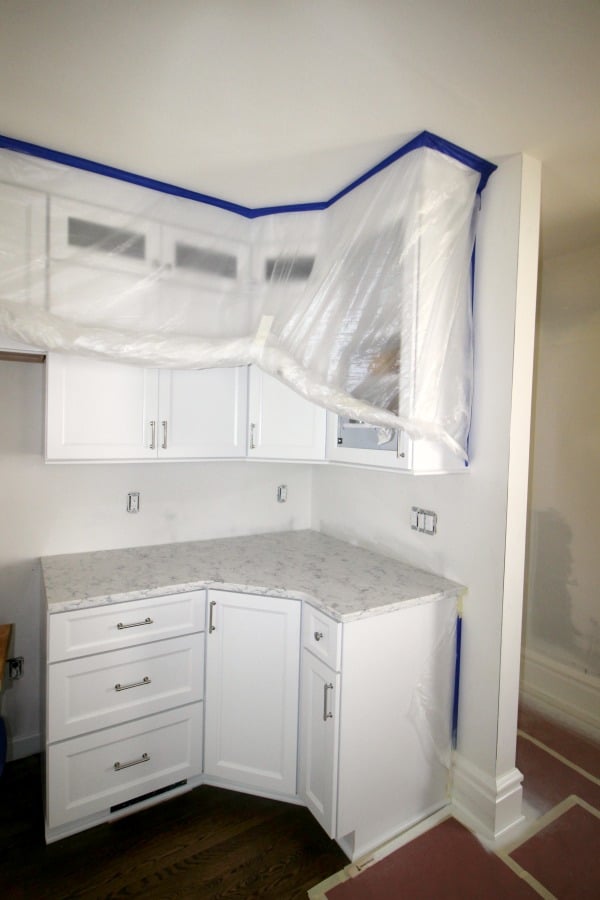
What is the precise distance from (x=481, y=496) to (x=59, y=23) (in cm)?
185

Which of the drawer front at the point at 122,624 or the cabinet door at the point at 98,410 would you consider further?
the cabinet door at the point at 98,410

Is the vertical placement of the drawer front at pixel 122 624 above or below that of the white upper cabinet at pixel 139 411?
below

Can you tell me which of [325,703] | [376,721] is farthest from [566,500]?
[325,703]

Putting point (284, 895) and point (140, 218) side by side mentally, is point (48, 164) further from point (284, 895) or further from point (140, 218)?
point (284, 895)

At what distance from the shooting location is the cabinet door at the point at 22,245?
4.99 ft

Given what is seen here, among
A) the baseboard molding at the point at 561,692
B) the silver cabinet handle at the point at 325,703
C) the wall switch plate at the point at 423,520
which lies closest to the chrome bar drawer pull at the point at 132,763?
the silver cabinet handle at the point at 325,703

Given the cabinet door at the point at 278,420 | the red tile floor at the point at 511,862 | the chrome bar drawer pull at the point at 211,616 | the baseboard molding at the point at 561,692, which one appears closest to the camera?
the red tile floor at the point at 511,862

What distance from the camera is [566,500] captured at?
2.37 metres

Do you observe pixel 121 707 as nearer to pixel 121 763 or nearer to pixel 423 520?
pixel 121 763

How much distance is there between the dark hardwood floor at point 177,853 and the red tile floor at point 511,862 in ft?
0.53

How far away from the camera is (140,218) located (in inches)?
69.4

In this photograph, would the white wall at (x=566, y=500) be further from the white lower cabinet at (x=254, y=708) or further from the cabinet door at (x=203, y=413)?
the cabinet door at (x=203, y=413)

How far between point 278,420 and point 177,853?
1634 millimetres

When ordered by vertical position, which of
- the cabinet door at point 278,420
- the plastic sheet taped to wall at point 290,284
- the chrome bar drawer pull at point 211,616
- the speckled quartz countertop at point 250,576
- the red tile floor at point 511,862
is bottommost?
the red tile floor at point 511,862
